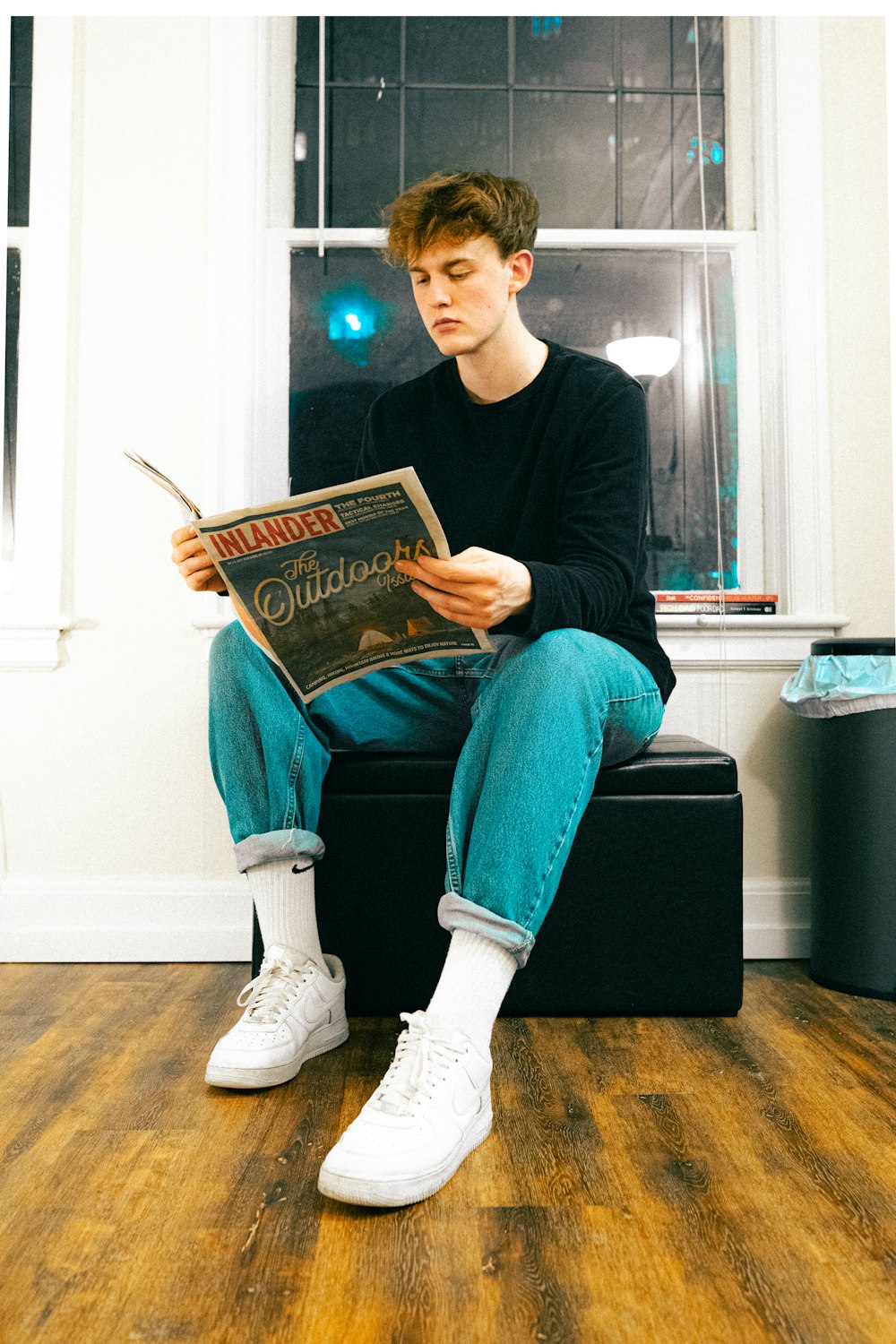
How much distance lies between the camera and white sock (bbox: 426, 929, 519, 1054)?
1.03 meters

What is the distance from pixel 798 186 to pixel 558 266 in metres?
0.49

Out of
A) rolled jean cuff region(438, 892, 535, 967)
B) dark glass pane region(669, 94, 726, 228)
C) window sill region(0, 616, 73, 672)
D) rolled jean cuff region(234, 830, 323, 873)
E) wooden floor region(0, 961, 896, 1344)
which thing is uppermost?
dark glass pane region(669, 94, 726, 228)

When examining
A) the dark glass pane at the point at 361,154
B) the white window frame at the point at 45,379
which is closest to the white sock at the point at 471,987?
the white window frame at the point at 45,379

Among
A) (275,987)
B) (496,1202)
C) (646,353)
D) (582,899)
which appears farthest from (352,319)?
(496,1202)

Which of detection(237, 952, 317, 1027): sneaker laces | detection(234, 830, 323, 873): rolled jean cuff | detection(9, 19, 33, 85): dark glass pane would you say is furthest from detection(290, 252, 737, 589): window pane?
detection(237, 952, 317, 1027): sneaker laces

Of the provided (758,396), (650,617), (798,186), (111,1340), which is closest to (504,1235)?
(111,1340)

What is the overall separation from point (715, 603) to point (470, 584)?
1053 mm

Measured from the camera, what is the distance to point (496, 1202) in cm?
90

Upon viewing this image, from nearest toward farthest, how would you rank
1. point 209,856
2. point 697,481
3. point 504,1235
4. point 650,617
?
point 504,1235, point 650,617, point 209,856, point 697,481

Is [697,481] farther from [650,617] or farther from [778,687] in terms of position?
[650,617]

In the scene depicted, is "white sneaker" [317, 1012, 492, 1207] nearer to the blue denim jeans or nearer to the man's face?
the blue denim jeans

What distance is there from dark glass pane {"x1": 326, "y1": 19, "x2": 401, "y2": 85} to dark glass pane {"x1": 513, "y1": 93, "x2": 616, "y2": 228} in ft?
0.89

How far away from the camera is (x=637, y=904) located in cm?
146

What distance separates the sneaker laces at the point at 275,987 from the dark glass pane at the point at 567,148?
5.23ft
